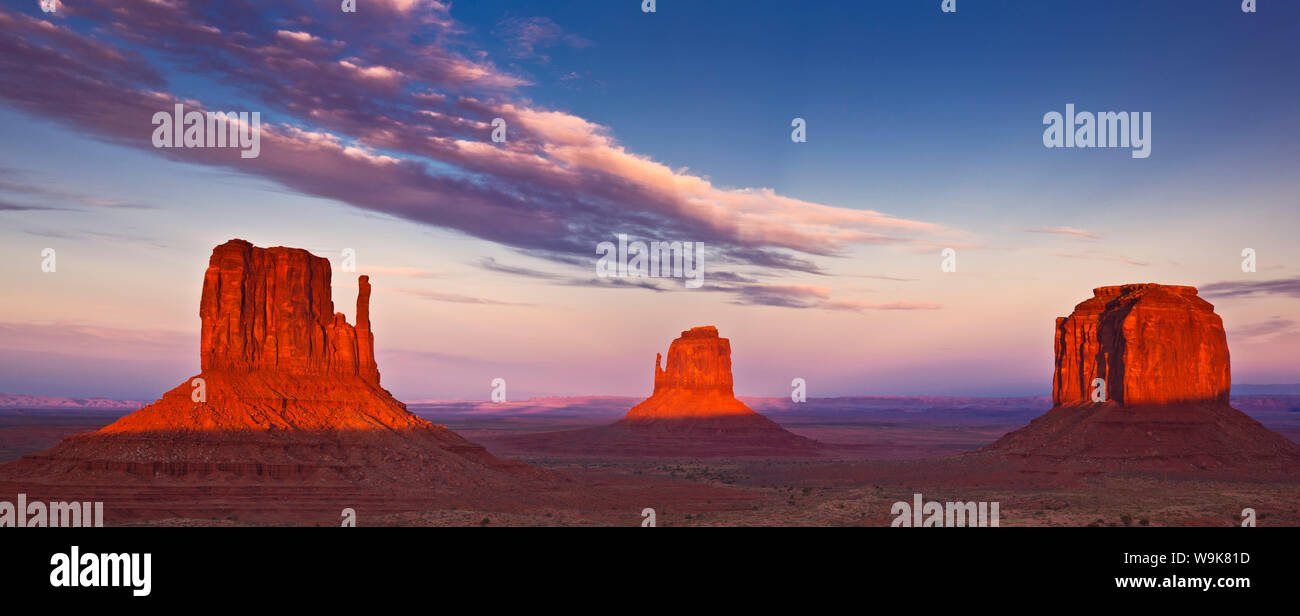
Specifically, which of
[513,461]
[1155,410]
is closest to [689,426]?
[1155,410]

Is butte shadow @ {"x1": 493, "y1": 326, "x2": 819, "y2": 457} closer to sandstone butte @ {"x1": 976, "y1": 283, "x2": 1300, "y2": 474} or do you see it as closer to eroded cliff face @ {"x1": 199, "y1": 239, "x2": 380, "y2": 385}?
sandstone butte @ {"x1": 976, "y1": 283, "x2": 1300, "y2": 474}

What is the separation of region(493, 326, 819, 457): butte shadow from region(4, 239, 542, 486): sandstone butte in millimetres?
69695

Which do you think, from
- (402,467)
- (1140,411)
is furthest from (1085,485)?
(402,467)

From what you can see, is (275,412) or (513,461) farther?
(513,461)

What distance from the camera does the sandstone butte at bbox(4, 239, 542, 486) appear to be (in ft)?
164

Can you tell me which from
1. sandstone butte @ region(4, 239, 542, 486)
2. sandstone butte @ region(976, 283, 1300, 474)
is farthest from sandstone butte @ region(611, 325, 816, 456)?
sandstone butte @ region(4, 239, 542, 486)

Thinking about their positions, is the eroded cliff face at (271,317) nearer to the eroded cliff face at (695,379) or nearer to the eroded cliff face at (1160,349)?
the eroded cliff face at (1160,349)

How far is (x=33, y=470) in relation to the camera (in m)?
49.0

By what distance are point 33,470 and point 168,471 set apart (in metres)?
7.15

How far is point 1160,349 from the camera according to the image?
249ft

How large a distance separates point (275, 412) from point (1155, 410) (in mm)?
67367

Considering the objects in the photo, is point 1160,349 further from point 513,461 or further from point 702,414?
point 702,414
